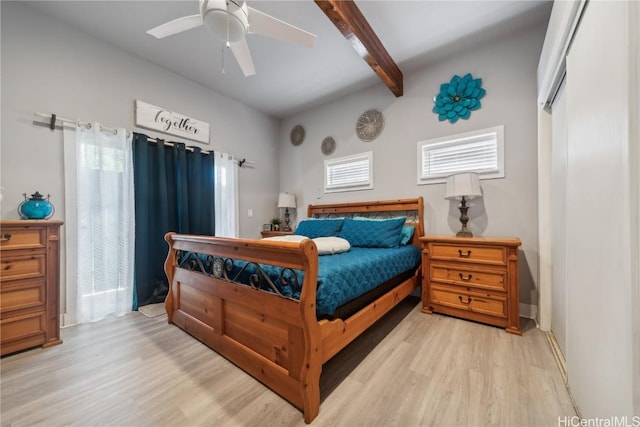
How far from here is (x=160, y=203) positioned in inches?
111

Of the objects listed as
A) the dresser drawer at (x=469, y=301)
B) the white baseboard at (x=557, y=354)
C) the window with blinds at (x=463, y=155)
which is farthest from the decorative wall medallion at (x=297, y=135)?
the white baseboard at (x=557, y=354)

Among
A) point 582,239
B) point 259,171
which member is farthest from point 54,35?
point 582,239

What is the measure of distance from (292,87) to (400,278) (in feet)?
9.60

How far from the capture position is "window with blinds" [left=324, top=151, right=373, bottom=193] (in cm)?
343

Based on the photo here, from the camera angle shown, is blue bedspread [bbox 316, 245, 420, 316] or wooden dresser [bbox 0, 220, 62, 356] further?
wooden dresser [bbox 0, 220, 62, 356]

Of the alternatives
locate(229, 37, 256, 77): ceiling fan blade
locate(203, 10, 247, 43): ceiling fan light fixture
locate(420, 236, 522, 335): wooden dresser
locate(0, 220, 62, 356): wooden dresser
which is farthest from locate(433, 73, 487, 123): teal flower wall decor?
locate(0, 220, 62, 356): wooden dresser

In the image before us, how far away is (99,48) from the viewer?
98.2 inches

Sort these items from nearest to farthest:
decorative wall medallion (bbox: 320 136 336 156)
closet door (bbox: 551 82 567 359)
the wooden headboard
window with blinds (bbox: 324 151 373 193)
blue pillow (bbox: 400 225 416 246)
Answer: closet door (bbox: 551 82 567 359)
blue pillow (bbox: 400 225 416 246)
the wooden headboard
window with blinds (bbox: 324 151 373 193)
decorative wall medallion (bbox: 320 136 336 156)

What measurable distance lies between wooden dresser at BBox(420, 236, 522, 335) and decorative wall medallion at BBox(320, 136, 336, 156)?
6.75ft

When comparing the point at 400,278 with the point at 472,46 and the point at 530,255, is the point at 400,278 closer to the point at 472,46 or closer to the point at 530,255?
the point at 530,255

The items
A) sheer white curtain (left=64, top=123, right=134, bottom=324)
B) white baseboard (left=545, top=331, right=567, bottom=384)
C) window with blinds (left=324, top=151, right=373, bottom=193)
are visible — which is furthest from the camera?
window with blinds (left=324, top=151, right=373, bottom=193)

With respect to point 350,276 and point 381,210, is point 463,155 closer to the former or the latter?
point 381,210

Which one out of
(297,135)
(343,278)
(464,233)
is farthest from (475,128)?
→ (297,135)

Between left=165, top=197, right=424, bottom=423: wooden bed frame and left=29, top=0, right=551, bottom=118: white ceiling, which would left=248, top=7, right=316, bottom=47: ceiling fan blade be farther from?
left=165, top=197, right=424, bottom=423: wooden bed frame
